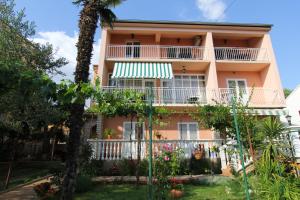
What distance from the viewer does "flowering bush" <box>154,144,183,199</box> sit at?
25.8 feet

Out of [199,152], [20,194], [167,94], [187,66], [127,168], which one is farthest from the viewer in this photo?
[187,66]

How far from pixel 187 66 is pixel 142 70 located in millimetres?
5111

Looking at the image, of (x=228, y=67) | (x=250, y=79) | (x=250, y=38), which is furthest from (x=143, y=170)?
(x=250, y=38)

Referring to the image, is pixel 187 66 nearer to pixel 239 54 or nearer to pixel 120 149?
pixel 239 54

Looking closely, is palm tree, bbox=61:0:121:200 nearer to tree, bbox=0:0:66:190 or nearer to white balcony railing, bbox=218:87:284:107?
tree, bbox=0:0:66:190

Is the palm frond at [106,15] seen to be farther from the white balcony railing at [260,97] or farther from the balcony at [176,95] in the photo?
the white balcony railing at [260,97]

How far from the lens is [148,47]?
2161cm

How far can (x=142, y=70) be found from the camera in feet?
61.5

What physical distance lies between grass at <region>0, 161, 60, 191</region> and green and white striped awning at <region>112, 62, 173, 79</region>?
8907mm

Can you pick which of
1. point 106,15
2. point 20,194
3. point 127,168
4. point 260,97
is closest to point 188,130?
point 260,97

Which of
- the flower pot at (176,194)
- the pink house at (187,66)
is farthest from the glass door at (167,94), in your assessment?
the flower pot at (176,194)

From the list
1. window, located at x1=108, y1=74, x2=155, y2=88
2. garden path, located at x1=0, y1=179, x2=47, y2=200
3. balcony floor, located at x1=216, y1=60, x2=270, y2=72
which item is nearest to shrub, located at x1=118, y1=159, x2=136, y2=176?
garden path, located at x1=0, y1=179, x2=47, y2=200

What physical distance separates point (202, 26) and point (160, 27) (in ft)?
14.0

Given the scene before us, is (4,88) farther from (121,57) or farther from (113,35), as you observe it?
(113,35)
